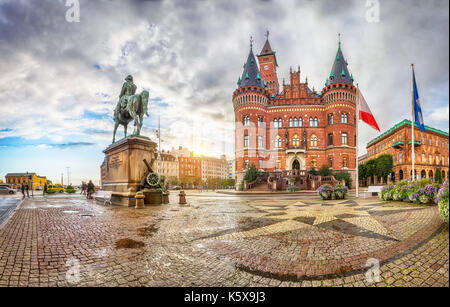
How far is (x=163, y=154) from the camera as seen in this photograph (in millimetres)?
101500

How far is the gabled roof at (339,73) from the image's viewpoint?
1629 inches

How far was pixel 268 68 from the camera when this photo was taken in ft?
186

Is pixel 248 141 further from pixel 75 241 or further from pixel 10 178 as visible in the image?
pixel 10 178

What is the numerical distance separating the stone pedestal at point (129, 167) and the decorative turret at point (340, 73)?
1640 inches

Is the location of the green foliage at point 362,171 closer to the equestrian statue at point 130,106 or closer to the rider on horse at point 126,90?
the equestrian statue at point 130,106

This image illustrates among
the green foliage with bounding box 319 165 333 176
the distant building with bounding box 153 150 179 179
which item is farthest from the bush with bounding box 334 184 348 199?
the distant building with bounding box 153 150 179 179

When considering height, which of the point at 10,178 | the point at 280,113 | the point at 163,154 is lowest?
the point at 10,178

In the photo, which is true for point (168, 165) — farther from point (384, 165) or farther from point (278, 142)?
point (384, 165)

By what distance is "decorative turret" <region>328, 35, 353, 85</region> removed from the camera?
41.4 m

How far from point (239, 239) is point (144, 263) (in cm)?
228

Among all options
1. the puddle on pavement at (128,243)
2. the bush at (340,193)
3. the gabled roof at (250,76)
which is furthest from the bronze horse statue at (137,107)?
the gabled roof at (250,76)
